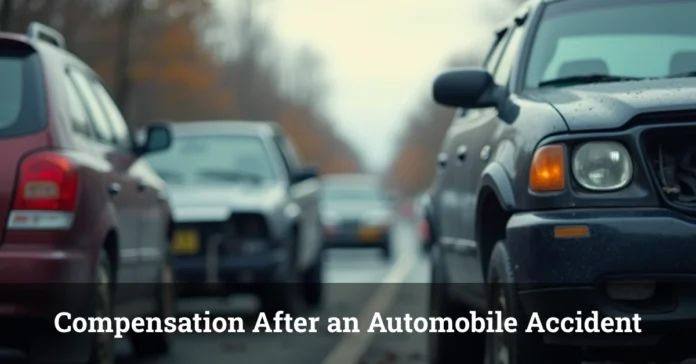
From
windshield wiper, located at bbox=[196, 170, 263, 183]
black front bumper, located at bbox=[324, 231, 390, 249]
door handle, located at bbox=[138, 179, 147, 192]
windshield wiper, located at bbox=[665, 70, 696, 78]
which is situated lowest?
black front bumper, located at bbox=[324, 231, 390, 249]

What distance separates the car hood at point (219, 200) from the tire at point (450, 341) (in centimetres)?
583

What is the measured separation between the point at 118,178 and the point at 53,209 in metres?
1.46

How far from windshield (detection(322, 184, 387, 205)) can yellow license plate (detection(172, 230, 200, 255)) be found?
67.0ft

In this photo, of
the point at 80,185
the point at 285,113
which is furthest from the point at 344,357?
the point at 285,113

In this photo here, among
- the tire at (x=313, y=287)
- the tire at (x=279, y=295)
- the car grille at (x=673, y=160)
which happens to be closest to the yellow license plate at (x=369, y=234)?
the tire at (x=313, y=287)

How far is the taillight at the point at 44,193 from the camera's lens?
749 centimetres

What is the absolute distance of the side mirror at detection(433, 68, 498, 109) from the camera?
7.79m

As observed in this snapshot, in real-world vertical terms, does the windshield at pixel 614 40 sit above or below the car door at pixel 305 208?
above

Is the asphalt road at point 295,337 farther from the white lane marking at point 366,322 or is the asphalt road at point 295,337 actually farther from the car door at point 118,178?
the car door at point 118,178

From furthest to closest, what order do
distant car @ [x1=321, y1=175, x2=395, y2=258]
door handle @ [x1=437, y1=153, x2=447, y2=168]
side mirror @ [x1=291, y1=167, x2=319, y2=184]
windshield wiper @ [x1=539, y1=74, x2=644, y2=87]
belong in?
distant car @ [x1=321, y1=175, x2=395, y2=258]
side mirror @ [x1=291, y1=167, x2=319, y2=184]
door handle @ [x1=437, y1=153, x2=447, y2=168]
windshield wiper @ [x1=539, y1=74, x2=644, y2=87]

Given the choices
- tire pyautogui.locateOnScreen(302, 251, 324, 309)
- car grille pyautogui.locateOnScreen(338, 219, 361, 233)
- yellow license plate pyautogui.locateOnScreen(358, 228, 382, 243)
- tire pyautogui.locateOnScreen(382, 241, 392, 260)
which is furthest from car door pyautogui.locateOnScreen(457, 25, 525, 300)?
car grille pyautogui.locateOnScreen(338, 219, 361, 233)

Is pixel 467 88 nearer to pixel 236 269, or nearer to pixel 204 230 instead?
pixel 236 269

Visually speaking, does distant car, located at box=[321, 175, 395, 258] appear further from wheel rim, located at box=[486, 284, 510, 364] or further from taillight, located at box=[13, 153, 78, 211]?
wheel rim, located at box=[486, 284, 510, 364]

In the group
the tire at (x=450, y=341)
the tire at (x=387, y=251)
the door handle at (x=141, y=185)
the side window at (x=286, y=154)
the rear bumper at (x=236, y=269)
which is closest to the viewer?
the tire at (x=450, y=341)
